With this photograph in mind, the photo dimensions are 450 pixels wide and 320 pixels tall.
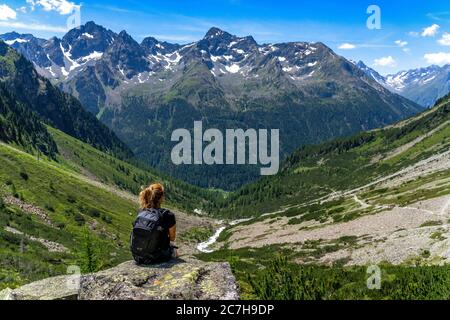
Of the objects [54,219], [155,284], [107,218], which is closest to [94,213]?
[107,218]

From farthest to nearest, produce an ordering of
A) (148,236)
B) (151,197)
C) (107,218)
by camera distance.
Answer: (107,218), (151,197), (148,236)

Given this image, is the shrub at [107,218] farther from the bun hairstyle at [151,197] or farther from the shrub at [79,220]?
the bun hairstyle at [151,197]

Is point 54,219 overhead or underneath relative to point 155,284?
underneath

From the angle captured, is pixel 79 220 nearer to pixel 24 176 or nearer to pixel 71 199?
pixel 71 199

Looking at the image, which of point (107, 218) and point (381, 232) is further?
point (107, 218)

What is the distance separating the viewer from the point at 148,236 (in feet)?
61.7

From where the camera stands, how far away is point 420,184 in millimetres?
137500

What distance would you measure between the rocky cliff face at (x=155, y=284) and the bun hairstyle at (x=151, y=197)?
256 cm

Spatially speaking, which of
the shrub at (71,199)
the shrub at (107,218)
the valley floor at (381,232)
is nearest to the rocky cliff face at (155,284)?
the valley floor at (381,232)

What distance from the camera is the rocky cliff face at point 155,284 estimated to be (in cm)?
1670

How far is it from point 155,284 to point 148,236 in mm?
2103
